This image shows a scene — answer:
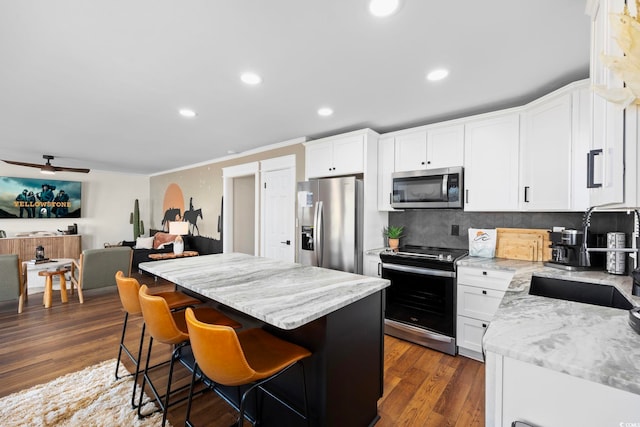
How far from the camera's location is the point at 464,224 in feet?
10.2

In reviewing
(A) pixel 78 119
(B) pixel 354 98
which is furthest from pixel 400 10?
(A) pixel 78 119

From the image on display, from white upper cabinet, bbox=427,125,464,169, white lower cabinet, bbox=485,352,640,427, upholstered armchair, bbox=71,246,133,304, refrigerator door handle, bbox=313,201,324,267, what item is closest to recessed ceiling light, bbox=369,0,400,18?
white lower cabinet, bbox=485,352,640,427

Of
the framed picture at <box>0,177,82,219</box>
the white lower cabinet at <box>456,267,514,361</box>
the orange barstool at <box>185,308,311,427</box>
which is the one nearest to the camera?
the orange barstool at <box>185,308,311,427</box>

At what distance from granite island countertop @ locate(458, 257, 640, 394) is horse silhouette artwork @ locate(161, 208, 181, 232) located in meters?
7.02

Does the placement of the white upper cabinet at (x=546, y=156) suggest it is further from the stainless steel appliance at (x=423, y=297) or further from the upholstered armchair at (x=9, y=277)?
the upholstered armchair at (x=9, y=277)

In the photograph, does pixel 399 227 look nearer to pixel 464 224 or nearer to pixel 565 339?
pixel 464 224

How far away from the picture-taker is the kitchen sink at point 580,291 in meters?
1.65

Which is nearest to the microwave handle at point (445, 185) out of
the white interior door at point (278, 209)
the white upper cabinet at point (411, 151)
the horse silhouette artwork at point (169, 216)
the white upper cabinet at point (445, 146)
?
the white upper cabinet at point (445, 146)

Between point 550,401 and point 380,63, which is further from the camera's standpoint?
point 380,63

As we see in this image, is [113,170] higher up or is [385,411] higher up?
[113,170]

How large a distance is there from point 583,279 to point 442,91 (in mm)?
1736

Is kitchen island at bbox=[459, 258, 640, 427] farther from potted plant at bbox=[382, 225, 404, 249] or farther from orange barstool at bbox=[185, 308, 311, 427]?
potted plant at bbox=[382, 225, 404, 249]

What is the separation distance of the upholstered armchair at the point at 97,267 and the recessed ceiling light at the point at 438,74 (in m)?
4.80

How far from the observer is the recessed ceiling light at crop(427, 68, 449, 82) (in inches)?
81.7
